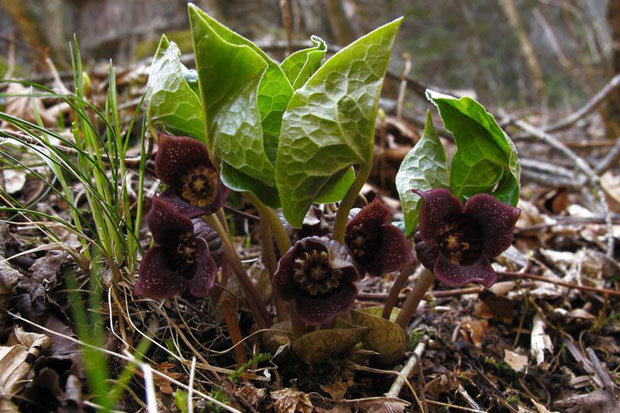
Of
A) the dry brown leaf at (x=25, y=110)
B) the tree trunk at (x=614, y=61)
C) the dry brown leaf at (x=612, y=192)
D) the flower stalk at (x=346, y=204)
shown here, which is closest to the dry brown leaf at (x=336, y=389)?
the flower stalk at (x=346, y=204)

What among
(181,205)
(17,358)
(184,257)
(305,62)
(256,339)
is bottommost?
(256,339)

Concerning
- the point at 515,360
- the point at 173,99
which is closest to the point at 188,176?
the point at 173,99

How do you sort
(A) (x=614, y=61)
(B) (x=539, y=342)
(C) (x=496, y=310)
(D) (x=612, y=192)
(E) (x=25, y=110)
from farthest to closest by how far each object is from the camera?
(A) (x=614, y=61) → (D) (x=612, y=192) → (E) (x=25, y=110) → (C) (x=496, y=310) → (B) (x=539, y=342)

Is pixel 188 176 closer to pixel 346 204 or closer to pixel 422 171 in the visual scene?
pixel 346 204

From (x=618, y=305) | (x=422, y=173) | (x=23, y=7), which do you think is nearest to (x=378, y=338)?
(x=422, y=173)

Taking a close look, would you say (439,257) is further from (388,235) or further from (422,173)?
(422,173)

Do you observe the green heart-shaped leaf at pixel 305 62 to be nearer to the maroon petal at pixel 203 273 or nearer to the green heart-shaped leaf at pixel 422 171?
the green heart-shaped leaf at pixel 422 171
